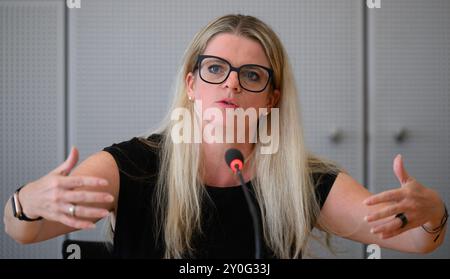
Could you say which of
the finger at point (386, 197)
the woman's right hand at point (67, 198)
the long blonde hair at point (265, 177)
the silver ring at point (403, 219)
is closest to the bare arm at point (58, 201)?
the woman's right hand at point (67, 198)

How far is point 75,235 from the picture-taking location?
5.41 ft

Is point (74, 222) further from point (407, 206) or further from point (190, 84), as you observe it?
point (407, 206)

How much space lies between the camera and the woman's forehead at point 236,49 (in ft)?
4.00

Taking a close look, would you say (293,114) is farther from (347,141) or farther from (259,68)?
(347,141)

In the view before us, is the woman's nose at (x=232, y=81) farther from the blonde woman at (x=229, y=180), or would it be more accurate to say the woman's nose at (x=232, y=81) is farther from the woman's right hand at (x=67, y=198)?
the woman's right hand at (x=67, y=198)

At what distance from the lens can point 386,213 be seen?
97cm

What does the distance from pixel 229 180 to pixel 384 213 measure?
1.45 feet

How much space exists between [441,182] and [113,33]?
1.25 m

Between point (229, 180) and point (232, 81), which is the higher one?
point (232, 81)

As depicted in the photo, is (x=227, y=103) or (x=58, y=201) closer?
(x=58, y=201)

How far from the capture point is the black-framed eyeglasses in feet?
3.99

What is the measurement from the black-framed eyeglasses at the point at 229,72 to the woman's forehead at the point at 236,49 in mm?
15

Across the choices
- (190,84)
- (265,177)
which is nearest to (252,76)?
(190,84)

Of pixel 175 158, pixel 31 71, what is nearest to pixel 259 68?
pixel 175 158
